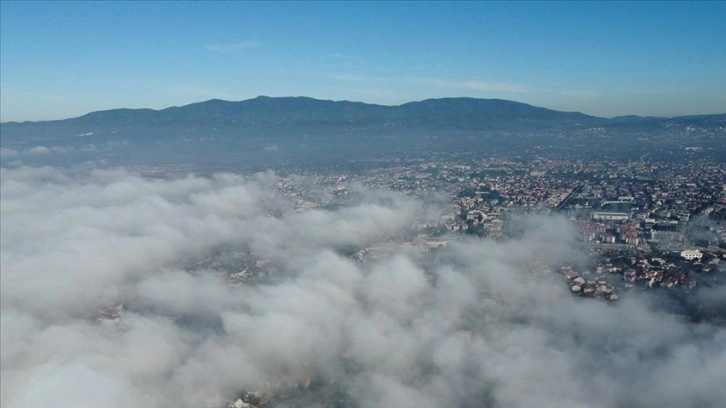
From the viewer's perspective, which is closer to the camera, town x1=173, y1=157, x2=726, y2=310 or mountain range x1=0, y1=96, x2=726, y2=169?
town x1=173, y1=157, x2=726, y2=310

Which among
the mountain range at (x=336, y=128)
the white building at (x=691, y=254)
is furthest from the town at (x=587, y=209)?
the mountain range at (x=336, y=128)

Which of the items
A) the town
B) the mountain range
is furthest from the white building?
the mountain range

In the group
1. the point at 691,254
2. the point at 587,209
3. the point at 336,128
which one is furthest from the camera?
the point at 336,128

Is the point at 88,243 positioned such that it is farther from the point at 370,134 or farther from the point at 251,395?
the point at 370,134

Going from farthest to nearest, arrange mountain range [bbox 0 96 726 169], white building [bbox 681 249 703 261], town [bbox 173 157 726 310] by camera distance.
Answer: mountain range [bbox 0 96 726 169] < white building [bbox 681 249 703 261] < town [bbox 173 157 726 310]

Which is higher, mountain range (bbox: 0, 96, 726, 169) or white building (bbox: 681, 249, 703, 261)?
mountain range (bbox: 0, 96, 726, 169)

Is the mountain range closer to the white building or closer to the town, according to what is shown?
the town

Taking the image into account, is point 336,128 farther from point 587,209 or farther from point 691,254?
point 691,254

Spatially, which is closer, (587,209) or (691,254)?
(691,254)

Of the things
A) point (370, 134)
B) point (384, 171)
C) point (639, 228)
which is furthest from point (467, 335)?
point (370, 134)

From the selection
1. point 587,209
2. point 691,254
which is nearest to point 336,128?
point 587,209

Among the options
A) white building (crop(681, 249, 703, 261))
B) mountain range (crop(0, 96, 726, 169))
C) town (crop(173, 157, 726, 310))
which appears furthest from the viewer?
mountain range (crop(0, 96, 726, 169))
